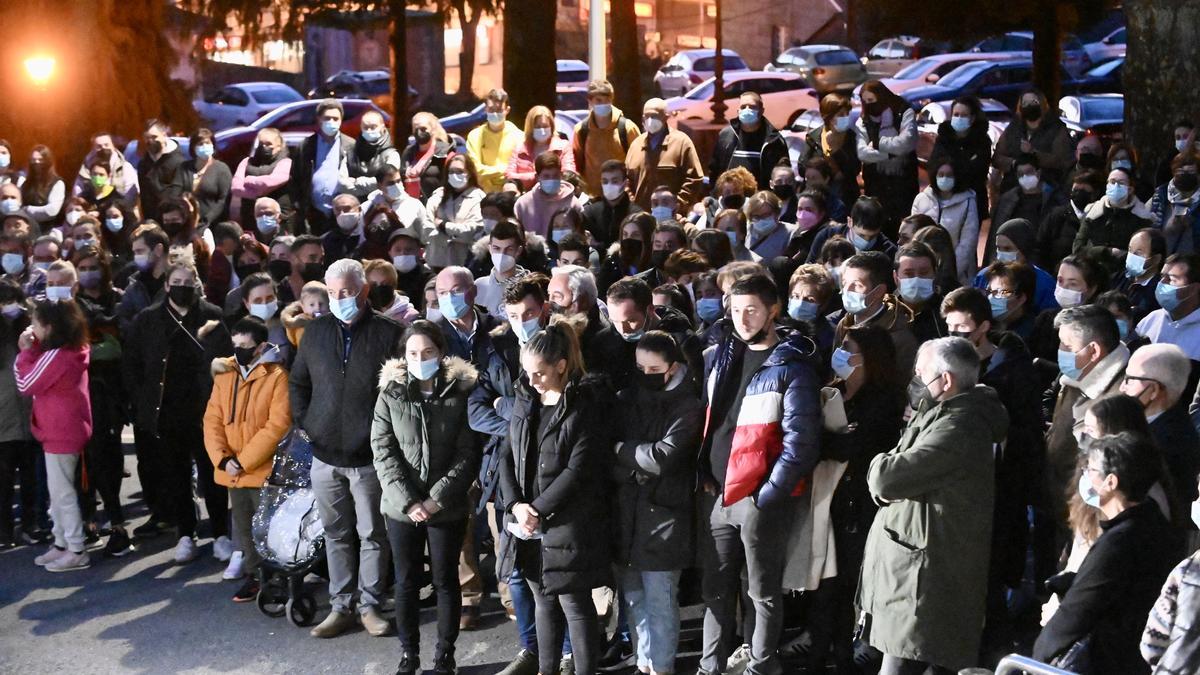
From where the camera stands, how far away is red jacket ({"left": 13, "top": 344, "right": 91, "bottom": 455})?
31.7ft

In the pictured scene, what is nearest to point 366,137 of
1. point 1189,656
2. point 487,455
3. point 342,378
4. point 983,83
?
point 342,378

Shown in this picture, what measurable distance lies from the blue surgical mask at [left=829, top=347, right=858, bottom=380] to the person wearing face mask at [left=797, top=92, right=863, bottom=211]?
5.84 metres

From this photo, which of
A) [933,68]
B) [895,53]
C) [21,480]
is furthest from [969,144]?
[895,53]

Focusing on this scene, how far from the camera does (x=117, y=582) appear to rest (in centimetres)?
941

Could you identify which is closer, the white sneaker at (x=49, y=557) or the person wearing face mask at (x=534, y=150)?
the white sneaker at (x=49, y=557)

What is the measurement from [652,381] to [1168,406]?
227 cm

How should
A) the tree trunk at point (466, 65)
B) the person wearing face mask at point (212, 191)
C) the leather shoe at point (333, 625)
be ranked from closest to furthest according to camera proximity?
the leather shoe at point (333, 625) < the person wearing face mask at point (212, 191) < the tree trunk at point (466, 65)

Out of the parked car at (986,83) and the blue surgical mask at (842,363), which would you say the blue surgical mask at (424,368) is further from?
the parked car at (986,83)

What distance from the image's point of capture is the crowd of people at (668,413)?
650 centimetres

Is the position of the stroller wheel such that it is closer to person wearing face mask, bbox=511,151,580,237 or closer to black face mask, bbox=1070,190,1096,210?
person wearing face mask, bbox=511,151,580,237

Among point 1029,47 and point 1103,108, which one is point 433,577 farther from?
point 1029,47

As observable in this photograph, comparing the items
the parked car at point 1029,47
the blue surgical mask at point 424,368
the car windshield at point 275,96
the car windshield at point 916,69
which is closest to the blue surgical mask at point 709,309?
the blue surgical mask at point 424,368

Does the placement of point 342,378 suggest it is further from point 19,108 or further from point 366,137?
point 19,108

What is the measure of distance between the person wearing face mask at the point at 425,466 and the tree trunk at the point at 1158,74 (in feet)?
33.0
